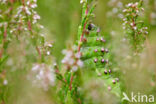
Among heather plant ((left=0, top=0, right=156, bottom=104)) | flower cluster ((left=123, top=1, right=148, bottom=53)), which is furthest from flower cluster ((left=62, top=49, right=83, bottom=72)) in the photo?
flower cluster ((left=123, top=1, right=148, bottom=53))

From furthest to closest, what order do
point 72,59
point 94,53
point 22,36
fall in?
point 22,36
point 94,53
point 72,59

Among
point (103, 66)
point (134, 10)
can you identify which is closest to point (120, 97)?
point (103, 66)

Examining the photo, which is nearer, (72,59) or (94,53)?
(72,59)

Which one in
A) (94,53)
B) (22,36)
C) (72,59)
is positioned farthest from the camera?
(22,36)

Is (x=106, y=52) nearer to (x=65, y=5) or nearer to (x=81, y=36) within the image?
(x=81, y=36)

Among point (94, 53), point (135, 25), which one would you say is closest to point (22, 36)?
point (94, 53)

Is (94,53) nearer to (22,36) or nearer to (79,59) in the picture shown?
(79,59)

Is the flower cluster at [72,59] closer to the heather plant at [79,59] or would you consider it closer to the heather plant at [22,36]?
the heather plant at [79,59]
